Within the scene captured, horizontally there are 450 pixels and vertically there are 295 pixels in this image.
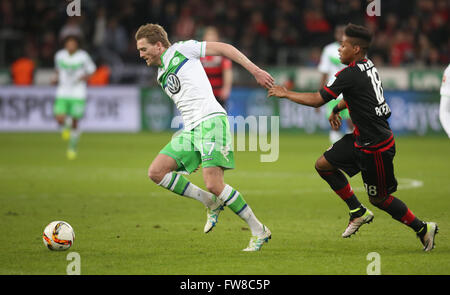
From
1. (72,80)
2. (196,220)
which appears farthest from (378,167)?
(72,80)

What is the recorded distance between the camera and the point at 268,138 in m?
21.1

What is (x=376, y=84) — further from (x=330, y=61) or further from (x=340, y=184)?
(x=330, y=61)

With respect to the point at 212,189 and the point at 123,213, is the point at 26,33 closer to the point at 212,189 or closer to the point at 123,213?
the point at 123,213

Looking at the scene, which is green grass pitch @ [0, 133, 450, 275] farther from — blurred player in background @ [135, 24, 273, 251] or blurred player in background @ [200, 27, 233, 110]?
blurred player in background @ [200, 27, 233, 110]

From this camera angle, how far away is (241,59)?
682 centimetres

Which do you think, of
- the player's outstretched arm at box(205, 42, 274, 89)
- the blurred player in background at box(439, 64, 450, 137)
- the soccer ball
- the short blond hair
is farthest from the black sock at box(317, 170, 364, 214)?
the soccer ball

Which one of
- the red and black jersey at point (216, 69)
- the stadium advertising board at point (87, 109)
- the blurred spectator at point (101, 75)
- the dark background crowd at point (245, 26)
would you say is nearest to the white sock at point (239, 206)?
the red and black jersey at point (216, 69)

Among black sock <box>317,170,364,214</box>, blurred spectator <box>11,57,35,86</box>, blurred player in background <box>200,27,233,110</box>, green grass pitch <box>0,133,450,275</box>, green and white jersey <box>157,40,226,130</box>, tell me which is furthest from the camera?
blurred spectator <box>11,57,35,86</box>

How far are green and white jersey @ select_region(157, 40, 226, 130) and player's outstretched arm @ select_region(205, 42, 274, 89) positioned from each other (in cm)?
12

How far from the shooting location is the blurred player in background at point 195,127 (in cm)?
690

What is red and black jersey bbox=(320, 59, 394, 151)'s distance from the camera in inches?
265

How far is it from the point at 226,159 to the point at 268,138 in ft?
46.7
